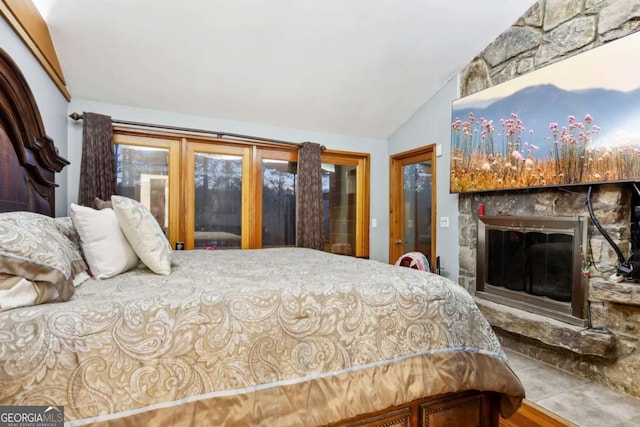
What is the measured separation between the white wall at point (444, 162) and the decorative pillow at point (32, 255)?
3240mm

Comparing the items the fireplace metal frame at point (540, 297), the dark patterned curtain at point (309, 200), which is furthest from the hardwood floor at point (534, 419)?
the dark patterned curtain at point (309, 200)

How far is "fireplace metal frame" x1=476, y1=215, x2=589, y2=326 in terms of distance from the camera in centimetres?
233

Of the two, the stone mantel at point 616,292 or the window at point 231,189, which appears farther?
the window at point 231,189

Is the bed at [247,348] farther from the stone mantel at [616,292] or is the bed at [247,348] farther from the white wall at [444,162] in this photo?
the white wall at [444,162]

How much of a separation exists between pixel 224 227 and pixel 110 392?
109 inches

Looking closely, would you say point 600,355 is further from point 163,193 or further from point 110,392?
point 163,193

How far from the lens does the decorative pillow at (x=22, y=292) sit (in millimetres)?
918

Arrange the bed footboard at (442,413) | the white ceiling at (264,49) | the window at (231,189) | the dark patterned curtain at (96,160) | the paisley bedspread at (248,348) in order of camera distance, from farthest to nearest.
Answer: the window at (231,189), the dark patterned curtain at (96,160), the white ceiling at (264,49), the bed footboard at (442,413), the paisley bedspread at (248,348)

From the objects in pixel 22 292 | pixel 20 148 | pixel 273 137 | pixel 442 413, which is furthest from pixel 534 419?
pixel 273 137

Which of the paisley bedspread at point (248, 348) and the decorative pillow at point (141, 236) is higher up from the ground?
the decorative pillow at point (141, 236)

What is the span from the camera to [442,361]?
132 cm

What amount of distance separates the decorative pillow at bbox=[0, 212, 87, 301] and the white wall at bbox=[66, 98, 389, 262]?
2243 millimetres

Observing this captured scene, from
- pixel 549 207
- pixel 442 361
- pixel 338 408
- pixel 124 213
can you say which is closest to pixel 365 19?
pixel 549 207

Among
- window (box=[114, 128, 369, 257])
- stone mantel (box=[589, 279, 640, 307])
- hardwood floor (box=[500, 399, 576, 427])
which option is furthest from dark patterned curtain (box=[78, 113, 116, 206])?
stone mantel (box=[589, 279, 640, 307])
